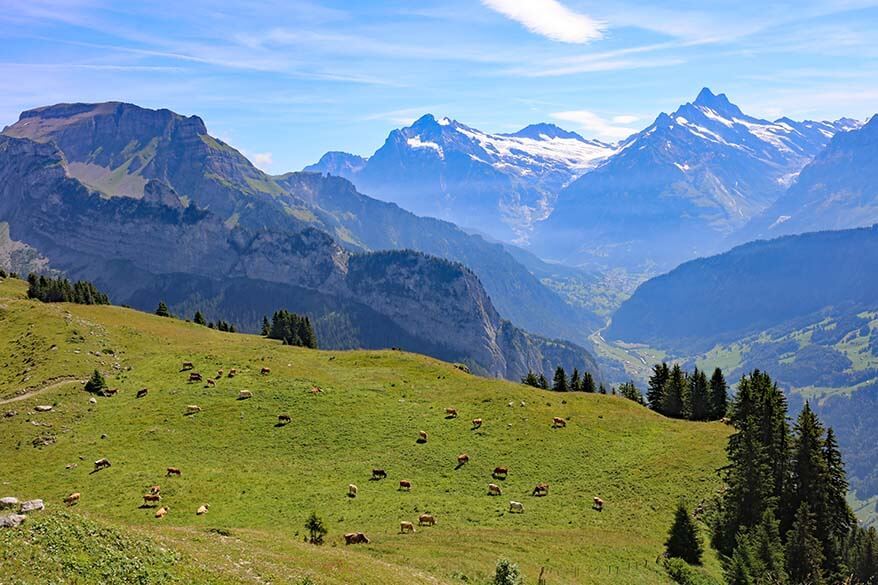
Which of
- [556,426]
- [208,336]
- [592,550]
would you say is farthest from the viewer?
[208,336]

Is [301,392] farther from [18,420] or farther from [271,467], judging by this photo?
[18,420]

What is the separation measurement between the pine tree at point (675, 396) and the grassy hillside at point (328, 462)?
1464 cm

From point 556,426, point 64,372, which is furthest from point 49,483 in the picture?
point 556,426

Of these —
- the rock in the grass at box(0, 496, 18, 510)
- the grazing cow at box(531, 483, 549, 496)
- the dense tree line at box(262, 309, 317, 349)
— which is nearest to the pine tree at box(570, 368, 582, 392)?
the grazing cow at box(531, 483, 549, 496)

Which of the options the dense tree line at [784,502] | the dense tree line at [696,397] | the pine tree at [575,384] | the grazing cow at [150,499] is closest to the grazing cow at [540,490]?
the dense tree line at [784,502]

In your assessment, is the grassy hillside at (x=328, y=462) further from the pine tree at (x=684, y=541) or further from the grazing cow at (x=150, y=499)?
the pine tree at (x=684, y=541)

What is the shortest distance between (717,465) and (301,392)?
53.2 meters

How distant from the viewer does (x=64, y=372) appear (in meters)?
83.4

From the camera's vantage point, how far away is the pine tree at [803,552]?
5303 cm

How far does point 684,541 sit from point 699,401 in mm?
59304

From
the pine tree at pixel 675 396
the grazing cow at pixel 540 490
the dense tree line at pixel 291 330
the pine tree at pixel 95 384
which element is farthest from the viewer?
the dense tree line at pixel 291 330

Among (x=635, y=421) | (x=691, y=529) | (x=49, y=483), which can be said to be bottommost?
(x=49, y=483)

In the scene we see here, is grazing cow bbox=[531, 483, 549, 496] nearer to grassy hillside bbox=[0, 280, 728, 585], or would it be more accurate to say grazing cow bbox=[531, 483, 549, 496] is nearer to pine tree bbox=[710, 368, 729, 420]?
grassy hillside bbox=[0, 280, 728, 585]

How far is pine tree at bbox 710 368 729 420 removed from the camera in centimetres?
10425
